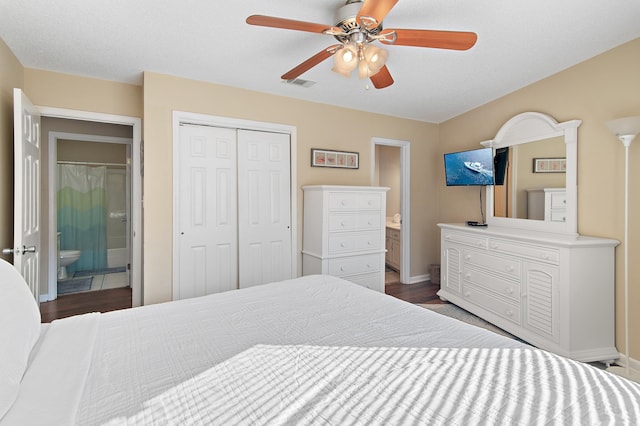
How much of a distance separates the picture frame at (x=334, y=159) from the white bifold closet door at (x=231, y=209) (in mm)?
359

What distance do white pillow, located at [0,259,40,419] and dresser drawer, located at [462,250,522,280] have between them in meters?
3.28

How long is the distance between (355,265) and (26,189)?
114 inches

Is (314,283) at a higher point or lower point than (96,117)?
lower

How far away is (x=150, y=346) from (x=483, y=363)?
46.5 inches

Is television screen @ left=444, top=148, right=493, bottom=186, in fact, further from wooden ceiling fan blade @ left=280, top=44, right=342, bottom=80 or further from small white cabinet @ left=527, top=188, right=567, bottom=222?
wooden ceiling fan blade @ left=280, top=44, right=342, bottom=80

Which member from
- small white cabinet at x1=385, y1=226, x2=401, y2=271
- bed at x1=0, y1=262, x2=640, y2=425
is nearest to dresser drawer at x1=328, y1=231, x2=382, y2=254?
small white cabinet at x1=385, y1=226, x2=401, y2=271

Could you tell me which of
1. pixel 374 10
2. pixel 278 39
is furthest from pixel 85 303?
pixel 374 10

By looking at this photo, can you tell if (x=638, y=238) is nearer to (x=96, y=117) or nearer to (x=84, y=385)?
(x=84, y=385)

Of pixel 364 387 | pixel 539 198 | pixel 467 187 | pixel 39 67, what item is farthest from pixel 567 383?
pixel 39 67

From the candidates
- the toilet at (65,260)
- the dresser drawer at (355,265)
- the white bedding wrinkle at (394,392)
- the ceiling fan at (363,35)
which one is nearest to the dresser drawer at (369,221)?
the dresser drawer at (355,265)

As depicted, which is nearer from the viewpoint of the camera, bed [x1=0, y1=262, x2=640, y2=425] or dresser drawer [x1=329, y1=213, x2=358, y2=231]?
bed [x1=0, y1=262, x2=640, y2=425]

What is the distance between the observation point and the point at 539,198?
120 inches

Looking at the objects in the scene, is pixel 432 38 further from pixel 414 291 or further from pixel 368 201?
pixel 414 291

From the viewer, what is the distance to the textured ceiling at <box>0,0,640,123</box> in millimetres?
1969
